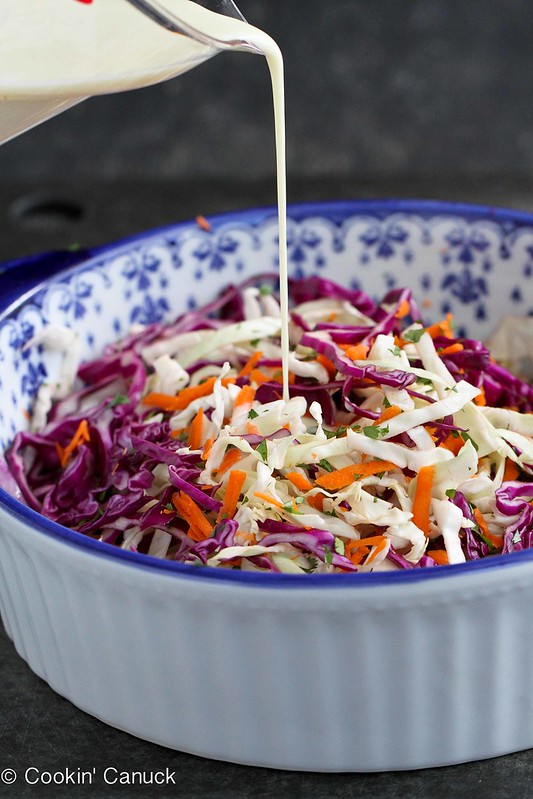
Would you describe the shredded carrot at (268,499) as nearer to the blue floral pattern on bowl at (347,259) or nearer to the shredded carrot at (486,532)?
the shredded carrot at (486,532)

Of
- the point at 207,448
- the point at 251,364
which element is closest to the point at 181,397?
the point at 251,364

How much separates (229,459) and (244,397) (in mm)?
162

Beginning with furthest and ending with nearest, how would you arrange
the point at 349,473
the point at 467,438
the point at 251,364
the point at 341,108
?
the point at 341,108 < the point at 251,364 < the point at 467,438 < the point at 349,473

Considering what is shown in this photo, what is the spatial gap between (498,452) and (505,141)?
2092 millimetres

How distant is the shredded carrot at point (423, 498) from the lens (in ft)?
5.03

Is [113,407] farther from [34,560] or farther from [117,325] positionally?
[34,560]

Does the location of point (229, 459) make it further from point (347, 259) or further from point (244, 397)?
point (347, 259)

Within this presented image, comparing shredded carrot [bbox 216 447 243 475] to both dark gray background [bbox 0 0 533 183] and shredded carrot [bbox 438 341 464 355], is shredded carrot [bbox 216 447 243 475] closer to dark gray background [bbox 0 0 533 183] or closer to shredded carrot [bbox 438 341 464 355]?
shredded carrot [bbox 438 341 464 355]

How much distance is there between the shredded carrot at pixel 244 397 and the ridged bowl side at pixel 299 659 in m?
0.43

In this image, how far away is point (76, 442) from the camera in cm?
192

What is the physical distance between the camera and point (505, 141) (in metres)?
3.53

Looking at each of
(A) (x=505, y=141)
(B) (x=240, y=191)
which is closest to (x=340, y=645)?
(B) (x=240, y=191)

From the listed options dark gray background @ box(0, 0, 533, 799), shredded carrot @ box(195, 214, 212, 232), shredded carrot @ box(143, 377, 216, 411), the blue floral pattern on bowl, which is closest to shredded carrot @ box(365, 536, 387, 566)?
shredded carrot @ box(143, 377, 216, 411)

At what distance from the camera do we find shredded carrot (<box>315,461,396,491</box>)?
1.56 metres
